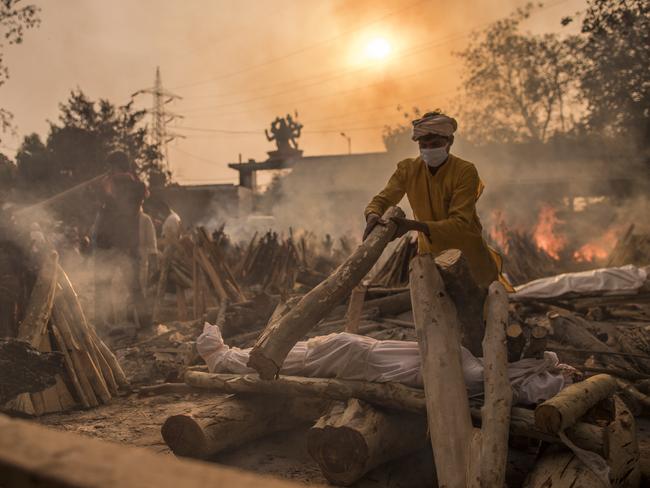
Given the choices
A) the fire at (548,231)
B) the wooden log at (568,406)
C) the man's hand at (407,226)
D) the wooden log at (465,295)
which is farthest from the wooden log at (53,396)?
the fire at (548,231)

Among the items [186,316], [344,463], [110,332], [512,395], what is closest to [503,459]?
[512,395]

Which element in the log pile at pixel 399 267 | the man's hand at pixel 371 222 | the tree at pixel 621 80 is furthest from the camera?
the tree at pixel 621 80

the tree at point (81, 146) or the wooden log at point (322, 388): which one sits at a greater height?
the tree at point (81, 146)

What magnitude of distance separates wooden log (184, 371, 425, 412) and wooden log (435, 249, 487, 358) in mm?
600

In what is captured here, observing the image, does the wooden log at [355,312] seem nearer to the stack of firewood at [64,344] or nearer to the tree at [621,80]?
the stack of firewood at [64,344]

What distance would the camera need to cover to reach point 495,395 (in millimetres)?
3270

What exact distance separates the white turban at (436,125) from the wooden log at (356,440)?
6.64ft

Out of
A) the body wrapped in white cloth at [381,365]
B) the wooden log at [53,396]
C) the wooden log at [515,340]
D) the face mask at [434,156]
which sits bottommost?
the wooden log at [53,396]

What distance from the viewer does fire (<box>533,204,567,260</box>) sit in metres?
22.3

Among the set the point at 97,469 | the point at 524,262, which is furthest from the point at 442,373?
the point at 524,262

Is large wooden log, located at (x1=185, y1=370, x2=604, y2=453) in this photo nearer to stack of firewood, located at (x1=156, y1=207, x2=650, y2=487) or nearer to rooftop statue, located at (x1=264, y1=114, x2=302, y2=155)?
stack of firewood, located at (x1=156, y1=207, x2=650, y2=487)

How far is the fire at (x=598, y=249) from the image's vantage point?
18.1 m

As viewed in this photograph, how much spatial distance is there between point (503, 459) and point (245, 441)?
1.97 metres

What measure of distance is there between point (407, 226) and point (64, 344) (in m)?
3.27
